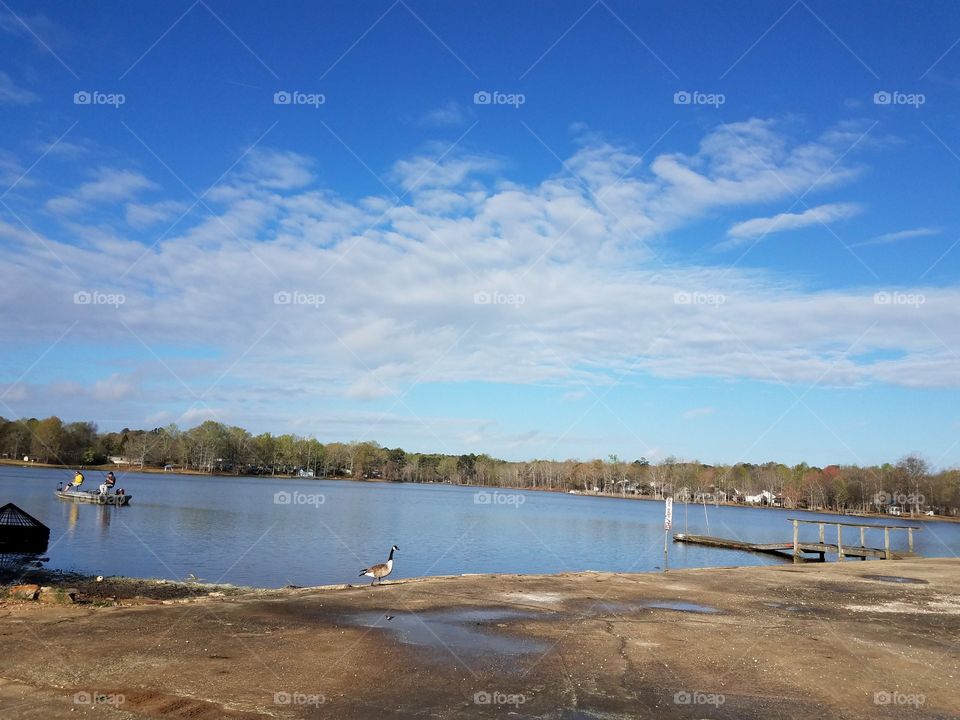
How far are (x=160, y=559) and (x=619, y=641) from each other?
2581 centimetres

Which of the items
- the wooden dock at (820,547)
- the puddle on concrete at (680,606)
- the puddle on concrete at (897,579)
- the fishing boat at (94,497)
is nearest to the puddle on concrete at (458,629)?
the puddle on concrete at (680,606)

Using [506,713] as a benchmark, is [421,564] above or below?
below

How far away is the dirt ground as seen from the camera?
31.2 ft

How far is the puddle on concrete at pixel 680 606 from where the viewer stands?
58.6ft

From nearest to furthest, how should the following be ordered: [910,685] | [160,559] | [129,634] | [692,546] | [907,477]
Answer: [910,685] < [129,634] < [160,559] < [692,546] < [907,477]

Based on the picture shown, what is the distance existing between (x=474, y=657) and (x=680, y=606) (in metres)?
8.44

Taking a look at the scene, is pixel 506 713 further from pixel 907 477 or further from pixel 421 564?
pixel 907 477

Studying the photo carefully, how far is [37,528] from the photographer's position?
32812 millimetres

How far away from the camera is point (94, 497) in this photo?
62.5 m

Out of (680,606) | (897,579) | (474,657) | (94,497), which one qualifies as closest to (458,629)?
(474,657)

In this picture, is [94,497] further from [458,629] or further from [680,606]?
[680,606]

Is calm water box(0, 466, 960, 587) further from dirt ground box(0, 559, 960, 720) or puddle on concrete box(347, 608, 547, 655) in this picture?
puddle on concrete box(347, 608, 547, 655)

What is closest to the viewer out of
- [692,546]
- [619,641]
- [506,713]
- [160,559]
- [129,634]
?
[506,713]

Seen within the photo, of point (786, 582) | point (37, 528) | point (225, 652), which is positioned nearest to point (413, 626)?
point (225, 652)
